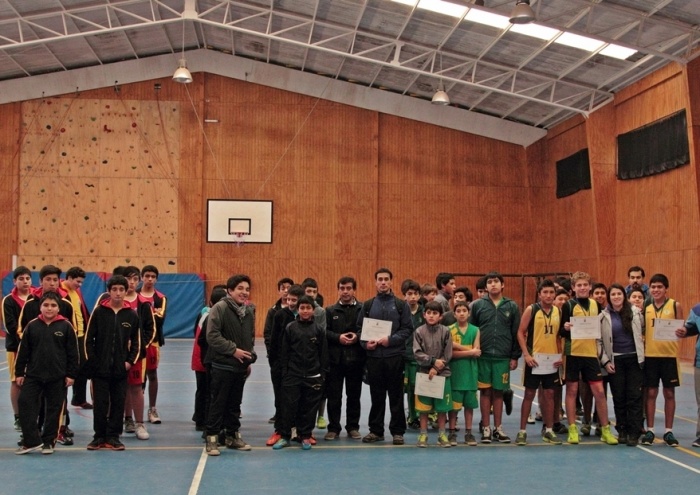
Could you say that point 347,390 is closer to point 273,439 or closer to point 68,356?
point 273,439

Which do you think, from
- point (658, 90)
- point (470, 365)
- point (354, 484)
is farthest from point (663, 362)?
point (658, 90)

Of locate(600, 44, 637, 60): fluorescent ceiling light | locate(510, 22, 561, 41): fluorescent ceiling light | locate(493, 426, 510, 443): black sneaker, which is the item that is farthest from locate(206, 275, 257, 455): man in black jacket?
locate(600, 44, 637, 60): fluorescent ceiling light

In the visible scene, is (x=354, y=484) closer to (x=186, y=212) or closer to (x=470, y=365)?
(x=470, y=365)

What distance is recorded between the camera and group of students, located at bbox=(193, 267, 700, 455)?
7.91m

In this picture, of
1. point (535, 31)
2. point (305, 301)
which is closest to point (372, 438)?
point (305, 301)

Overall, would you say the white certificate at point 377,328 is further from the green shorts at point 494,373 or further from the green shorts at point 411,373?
the green shorts at point 494,373

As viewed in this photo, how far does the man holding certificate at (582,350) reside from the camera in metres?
7.95

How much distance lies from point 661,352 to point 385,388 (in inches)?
114

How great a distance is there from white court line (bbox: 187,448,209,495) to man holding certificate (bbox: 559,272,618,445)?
145 inches

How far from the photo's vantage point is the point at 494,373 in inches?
319

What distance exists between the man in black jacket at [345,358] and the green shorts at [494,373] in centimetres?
129

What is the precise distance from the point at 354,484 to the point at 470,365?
2.28 meters

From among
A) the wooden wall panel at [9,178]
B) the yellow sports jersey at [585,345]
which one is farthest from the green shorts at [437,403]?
the wooden wall panel at [9,178]

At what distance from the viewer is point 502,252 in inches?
960
